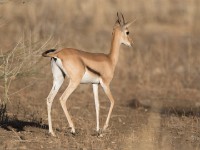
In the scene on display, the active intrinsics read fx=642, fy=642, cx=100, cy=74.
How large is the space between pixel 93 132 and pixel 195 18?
13.8 metres

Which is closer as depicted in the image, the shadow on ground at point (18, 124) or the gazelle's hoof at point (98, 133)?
the gazelle's hoof at point (98, 133)

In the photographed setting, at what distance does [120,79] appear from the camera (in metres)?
14.5

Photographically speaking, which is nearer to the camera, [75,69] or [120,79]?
[75,69]

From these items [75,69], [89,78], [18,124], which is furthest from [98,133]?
[18,124]

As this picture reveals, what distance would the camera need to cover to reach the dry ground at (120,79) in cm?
862

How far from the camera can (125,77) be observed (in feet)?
47.9

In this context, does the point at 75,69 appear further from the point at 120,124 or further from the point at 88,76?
the point at 120,124

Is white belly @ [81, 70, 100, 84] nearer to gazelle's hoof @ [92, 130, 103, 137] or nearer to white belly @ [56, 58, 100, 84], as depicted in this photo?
white belly @ [56, 58, 100, 84]

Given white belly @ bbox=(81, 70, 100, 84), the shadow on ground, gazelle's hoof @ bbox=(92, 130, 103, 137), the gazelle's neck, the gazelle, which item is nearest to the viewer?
the gazelle

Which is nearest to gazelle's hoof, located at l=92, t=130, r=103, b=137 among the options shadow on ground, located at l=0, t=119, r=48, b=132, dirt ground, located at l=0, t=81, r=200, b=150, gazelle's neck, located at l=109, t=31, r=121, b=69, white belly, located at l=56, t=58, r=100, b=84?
dirt ground, located at l=0, t=81, r=200, b=150

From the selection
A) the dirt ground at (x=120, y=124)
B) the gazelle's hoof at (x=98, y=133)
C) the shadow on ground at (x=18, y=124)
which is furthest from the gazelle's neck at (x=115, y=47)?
the shadow on ground at (x=18, y=124)

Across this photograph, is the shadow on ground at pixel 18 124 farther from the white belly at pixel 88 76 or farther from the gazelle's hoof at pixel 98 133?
the white belly at pixel 88 76

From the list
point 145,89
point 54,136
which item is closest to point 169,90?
point 145,89

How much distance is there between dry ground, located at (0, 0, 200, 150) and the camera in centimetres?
862
